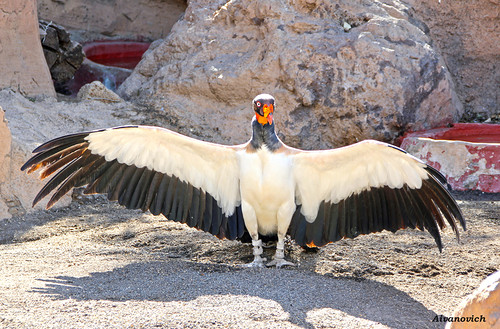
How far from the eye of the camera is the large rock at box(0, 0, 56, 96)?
6.09 metres

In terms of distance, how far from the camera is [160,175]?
4020mm

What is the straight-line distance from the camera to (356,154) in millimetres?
3645

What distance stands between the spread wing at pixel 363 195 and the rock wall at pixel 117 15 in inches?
241

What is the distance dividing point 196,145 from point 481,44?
4.37 m

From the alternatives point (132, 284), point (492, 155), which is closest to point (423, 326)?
point (132, 284)

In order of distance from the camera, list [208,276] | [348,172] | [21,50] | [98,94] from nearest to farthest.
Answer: [208,276] → [348,172] → [21,50] → [98,94]

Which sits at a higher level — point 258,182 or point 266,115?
point 266,115

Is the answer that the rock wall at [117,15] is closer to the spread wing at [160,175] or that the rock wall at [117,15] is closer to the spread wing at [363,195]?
the spread wing at [160,175]

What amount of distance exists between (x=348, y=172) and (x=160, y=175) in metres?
1.17

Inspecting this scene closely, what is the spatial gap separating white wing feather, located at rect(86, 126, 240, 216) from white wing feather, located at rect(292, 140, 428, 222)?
42cm

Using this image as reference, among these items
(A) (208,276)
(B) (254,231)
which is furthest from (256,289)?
(B) (254,231)

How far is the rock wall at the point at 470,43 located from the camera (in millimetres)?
6891

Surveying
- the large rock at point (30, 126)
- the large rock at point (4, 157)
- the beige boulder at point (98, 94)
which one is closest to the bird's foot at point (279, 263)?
the large rock at point (30, 126)

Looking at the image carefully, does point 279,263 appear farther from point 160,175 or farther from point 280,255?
point 160,175
